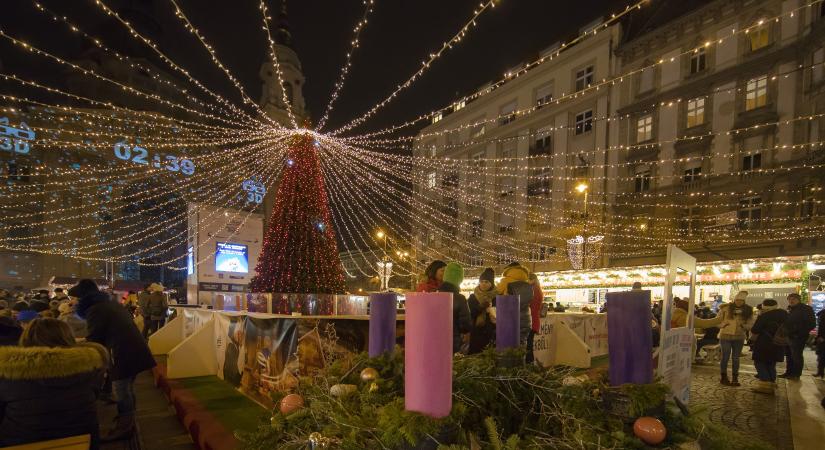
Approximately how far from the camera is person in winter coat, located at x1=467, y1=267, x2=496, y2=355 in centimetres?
443

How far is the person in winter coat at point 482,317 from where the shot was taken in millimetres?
4434

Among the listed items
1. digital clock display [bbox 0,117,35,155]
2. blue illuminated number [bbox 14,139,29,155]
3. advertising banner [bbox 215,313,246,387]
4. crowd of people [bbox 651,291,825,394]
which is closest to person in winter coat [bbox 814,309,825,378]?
crowd of people [bbox 651,291,825,394]

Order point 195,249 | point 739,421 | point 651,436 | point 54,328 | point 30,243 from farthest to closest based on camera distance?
point 30,243, point 195,249, point 739,421, point 54,328, point 651,436

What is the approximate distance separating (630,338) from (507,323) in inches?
33.2

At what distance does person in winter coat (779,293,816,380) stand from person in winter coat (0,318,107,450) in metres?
9.32

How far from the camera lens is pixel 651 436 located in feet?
4.45

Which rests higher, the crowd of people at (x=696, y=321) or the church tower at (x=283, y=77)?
the church tower at (x=283, y=77)

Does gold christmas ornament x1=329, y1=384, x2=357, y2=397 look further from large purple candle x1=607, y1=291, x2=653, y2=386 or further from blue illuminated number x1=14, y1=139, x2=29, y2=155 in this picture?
blue illuminated number x1=14, y1=139, x2=29, y2=155

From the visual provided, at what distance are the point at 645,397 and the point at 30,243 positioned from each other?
3296cm

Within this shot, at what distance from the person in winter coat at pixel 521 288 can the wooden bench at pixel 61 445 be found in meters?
4.01

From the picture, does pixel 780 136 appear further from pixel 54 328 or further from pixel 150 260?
pixel 150 260

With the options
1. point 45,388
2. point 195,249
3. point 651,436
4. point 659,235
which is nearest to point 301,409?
point 651,436

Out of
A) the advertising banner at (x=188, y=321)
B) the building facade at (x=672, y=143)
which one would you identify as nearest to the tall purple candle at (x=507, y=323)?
the advertising banner at (x=188, y=321)

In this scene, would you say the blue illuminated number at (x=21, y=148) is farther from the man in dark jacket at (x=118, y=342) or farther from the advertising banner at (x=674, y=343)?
the advertising banner at (x=674, y=343)
